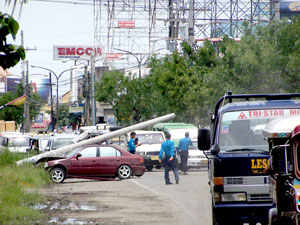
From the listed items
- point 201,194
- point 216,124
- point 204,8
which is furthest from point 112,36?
point 216,124

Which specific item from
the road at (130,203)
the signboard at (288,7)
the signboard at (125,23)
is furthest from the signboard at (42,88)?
the road at (130,203)

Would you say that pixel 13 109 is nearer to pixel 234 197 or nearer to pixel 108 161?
pixel 108 161

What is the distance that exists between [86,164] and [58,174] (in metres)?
1.10

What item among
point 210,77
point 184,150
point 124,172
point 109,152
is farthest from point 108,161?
point 210,77

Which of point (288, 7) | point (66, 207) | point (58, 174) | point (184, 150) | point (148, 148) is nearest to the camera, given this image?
point (66, 207)

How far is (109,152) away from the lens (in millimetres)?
25531

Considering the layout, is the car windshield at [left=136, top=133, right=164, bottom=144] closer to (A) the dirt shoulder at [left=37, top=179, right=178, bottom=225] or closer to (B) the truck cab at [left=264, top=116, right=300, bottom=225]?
(A) the dirt shoulder at [left=37, top=179, right=178, bottom=225]

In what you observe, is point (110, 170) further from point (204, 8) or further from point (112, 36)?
point (112, 36)

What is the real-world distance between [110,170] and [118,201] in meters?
8.12

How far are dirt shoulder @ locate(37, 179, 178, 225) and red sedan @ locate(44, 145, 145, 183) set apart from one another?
1.97 metres

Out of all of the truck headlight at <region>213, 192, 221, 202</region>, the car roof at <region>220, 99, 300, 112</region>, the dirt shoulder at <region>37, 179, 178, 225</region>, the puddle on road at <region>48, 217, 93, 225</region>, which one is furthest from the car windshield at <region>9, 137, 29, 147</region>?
the truck headlight at <region>213, 192, 221, 202</region>

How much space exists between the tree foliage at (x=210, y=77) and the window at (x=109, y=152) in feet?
24.5

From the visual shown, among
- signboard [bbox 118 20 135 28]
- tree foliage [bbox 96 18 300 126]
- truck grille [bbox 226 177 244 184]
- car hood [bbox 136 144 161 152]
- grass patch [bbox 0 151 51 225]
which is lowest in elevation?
grass patch [bbox 0 151 51 225]

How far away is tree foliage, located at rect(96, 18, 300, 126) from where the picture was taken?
28.6m
